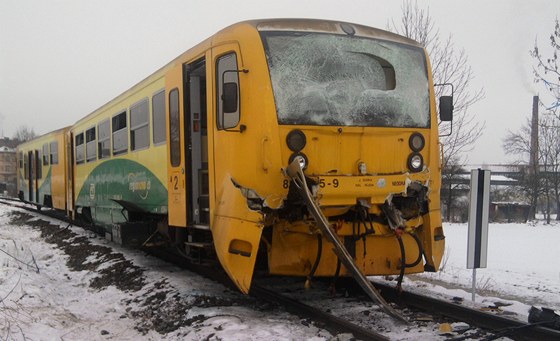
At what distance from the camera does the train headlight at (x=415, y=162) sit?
5.95 metres

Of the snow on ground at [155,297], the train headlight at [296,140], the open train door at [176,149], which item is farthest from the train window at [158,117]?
the train headlight at [296,140]

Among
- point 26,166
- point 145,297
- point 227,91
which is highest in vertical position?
point 227,91

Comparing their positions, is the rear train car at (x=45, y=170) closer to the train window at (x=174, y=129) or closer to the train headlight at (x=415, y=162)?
the train window at (x=174, y=129)

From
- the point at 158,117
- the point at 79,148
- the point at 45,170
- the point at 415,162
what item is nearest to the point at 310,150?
the point at 415,162

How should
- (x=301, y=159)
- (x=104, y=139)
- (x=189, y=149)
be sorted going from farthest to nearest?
(x=104, y=139), (x=189, y=149), (x=301, y=159)

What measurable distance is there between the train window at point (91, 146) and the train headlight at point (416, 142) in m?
8.39

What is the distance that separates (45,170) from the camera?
63.9ft

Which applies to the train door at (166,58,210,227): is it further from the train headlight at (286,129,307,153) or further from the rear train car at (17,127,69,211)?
the rear train car at (17,127,69,211)

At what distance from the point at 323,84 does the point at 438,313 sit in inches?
110

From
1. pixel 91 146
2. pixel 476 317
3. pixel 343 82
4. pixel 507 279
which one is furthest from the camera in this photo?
pixel 91 146

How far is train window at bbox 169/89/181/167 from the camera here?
6953 mm

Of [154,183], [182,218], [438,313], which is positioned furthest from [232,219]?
[154,183]

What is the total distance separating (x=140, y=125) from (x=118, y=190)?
1.96 metres

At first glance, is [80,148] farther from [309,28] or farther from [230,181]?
[309,28]
